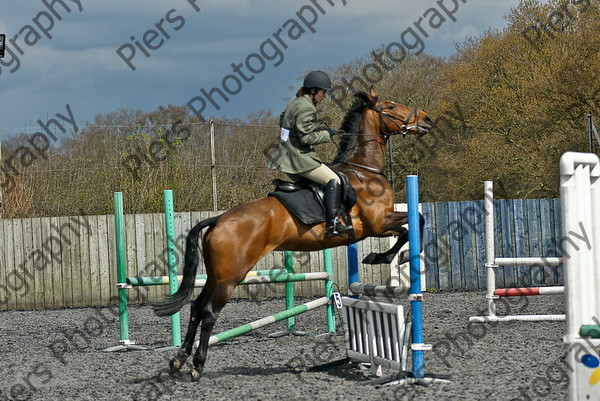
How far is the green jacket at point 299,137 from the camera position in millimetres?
6270

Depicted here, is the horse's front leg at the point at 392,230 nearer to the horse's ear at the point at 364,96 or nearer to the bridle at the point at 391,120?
the bridle at the point at 391,120

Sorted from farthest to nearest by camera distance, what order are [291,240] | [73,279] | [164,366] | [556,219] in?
[556,219]
[73,279]
[164,366]
[291,240]

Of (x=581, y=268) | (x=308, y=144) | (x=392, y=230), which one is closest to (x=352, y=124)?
(x=308, y=144)

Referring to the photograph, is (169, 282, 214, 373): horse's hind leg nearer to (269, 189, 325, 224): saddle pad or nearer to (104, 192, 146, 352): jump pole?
(269, 189, 325, 224): saddle pad

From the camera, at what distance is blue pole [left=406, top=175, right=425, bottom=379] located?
546 centimetres

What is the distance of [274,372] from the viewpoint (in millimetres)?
6336

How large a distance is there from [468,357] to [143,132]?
9.25 metres

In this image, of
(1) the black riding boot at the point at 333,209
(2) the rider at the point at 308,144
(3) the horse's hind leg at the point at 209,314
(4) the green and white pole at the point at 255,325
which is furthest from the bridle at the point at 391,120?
(3) the horse's hind leg at the point at 209,314

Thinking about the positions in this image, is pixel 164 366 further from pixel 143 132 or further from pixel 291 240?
pixel 143 132

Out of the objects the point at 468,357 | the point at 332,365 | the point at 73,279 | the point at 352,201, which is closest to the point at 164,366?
the point at 332,365

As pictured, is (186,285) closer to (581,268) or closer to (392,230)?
(392,230)

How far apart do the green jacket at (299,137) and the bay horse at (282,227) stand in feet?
1.22

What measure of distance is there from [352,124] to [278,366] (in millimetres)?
2422

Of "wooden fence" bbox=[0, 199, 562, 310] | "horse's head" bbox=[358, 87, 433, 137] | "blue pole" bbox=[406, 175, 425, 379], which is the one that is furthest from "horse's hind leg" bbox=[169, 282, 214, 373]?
"wooden fence" bbox=[0, 199, 562, 310]
